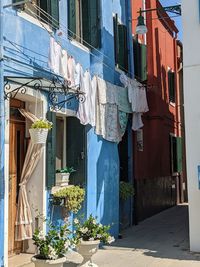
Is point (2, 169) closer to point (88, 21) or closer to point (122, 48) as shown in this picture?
point (88, 21)

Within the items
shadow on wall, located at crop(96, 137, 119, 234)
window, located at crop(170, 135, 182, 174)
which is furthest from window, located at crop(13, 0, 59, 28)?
window, located at crop(170, 135, 182, 174)

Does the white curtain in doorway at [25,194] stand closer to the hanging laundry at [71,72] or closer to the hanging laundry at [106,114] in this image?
the hanging laundry at [71,72]

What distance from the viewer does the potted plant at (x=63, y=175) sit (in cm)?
855

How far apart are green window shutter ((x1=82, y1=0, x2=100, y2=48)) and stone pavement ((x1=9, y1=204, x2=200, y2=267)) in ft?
14.8

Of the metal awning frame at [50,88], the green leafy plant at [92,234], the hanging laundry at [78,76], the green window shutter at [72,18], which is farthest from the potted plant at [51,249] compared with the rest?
the green window shutter at [72,18]

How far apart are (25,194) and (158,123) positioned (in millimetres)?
8218

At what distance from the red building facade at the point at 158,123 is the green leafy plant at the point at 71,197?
167 inches

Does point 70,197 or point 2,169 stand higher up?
point 2,169

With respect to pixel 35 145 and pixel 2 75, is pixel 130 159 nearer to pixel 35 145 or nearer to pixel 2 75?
pixel 35 145

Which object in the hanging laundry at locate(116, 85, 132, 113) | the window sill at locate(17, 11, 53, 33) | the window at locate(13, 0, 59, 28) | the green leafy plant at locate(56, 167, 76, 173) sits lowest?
the green leafy plant at locate(56, 167, 76, 173)

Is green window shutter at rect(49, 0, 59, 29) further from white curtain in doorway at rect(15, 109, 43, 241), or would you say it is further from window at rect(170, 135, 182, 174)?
window at rect(170, 135, 182, 174)

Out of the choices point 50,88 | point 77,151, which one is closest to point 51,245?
point 50,88

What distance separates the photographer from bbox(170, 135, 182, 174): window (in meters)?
17.2

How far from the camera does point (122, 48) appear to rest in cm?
1189
